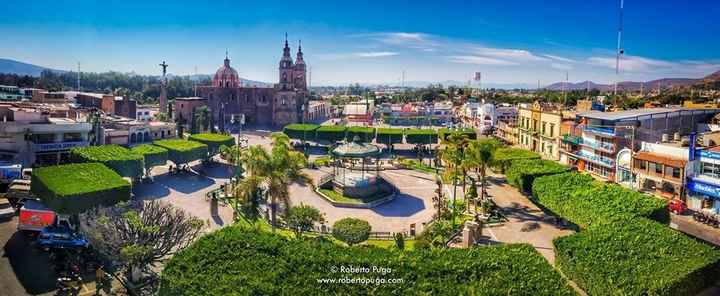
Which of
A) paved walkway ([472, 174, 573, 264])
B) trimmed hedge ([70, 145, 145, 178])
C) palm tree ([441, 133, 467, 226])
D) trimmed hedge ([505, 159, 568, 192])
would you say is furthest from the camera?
trimmed hedge ([70, 145, 145, 178])

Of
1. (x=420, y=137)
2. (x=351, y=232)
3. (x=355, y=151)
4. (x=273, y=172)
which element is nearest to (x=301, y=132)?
(x=420, y=137)

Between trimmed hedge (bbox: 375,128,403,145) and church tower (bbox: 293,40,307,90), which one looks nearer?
trimmed hedge (bbox: 375,128,403,145)

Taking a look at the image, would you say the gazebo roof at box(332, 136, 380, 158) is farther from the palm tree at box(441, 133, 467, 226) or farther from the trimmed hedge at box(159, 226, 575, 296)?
the trimmed hedge at box(159, 226, 575, 296)

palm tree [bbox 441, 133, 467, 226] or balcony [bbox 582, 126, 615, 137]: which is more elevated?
balcony [bbox 582, 126, 615, 137]

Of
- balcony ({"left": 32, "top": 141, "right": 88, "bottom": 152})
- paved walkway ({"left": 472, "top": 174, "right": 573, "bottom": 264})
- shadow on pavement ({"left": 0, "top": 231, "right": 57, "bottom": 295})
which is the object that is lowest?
shadow on pavement ({"left": 0, "top": 231, "right": 57, "bottom": 295})

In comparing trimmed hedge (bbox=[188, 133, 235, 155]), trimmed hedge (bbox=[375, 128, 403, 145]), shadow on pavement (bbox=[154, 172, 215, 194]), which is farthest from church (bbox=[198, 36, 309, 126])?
shadow on pavement (bbox=[154, 172, 215, 194])

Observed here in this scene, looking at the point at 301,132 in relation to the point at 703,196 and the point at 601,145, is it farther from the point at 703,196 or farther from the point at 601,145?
the point at 703,196

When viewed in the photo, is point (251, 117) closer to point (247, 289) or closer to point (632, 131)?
point (632, 131)
